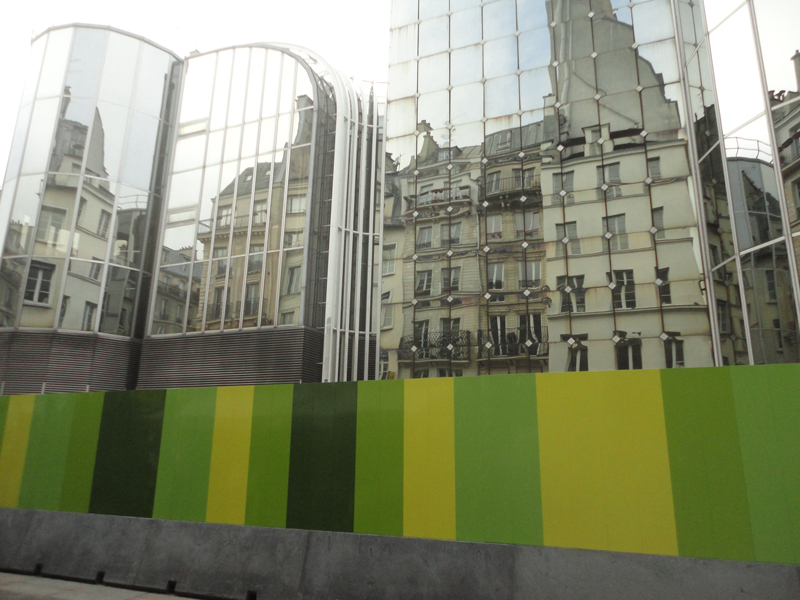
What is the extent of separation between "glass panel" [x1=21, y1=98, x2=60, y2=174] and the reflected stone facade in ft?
39.4

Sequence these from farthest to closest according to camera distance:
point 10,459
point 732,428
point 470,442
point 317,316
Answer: point 317,316
point 10,459
point 470,442
point 732,428

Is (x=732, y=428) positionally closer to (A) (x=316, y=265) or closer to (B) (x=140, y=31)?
(A) (x=316, y=265)

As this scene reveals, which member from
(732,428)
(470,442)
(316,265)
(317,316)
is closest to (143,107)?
(316,265)

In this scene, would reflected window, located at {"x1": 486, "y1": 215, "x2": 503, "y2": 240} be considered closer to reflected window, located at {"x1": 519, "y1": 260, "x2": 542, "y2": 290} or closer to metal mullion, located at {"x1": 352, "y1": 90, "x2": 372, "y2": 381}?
reflected window, located at {"x1": 519, "y1": 260, "x2": 542, "y2": 290}

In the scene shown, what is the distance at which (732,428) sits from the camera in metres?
5.78

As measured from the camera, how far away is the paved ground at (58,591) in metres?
7.16

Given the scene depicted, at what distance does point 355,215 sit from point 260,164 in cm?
358

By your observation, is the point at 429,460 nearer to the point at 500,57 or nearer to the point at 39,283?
the point at 500,57

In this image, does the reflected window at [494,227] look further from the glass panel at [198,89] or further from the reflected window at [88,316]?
the reflected window at [88,316]

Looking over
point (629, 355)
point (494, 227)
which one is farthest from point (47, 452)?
point (629, 355)

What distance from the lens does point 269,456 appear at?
7.67 m

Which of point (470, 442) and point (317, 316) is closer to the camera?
point (470, 442)

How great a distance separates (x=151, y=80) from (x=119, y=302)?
8.55 metres

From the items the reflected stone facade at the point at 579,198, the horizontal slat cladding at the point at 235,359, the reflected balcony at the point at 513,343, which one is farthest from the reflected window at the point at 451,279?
the horizontal slat cladding at the point at 235,359
